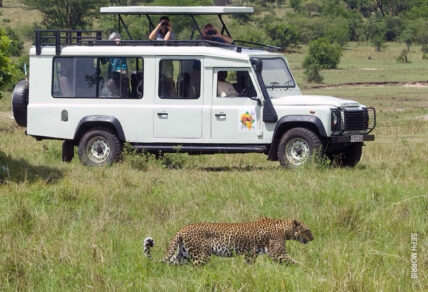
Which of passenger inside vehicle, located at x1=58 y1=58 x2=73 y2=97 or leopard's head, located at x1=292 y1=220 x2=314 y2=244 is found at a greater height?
passenger inside vehicle, located at x1=58 y1=58 x2=73 y2=97

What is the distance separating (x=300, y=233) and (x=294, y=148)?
6119 millimetres

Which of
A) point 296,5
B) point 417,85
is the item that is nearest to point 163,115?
point 417,85

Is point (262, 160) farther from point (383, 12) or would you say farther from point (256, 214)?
point (383, 12)

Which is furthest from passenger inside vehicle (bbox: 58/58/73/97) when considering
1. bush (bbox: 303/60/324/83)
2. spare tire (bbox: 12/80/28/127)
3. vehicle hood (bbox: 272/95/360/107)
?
bush (bbox: 303/60/324/83)

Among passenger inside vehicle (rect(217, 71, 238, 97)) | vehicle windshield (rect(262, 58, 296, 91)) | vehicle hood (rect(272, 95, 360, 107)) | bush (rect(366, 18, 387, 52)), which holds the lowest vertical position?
vehicle hood (rect(272, 95, 360, 107))

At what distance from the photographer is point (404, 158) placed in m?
13.9

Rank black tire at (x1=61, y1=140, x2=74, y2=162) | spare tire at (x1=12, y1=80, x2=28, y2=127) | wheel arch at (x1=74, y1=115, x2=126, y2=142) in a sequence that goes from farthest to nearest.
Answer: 1. black tire at (x1=61, y1=140, x2=74, y2=162)
2. spare tire at (x1=12, y1=80, x2=28, y2=127)
3. wheel arch at (x1=74, y1=115, x2=126, y2=142)

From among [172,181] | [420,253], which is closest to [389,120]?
[172,181]

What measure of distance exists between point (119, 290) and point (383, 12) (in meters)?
92.9

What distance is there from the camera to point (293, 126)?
12711 mm

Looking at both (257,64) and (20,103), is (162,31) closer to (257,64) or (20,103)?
(257,64)

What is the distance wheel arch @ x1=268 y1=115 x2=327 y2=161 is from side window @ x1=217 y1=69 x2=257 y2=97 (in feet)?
1.91

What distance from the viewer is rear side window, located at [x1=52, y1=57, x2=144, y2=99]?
13.2m

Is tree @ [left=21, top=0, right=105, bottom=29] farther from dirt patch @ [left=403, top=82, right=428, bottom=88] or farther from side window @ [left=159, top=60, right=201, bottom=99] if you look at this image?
side window @ [left=159, top=60, right=201, bottom=99]
